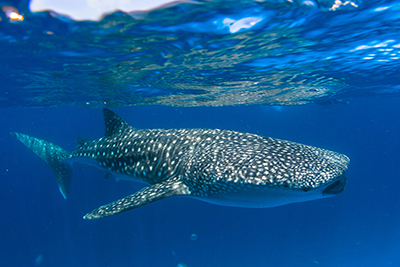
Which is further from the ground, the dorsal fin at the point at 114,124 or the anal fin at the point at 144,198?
the dorsal fin at the point at 114,124

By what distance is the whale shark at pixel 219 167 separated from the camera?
4.15 meters

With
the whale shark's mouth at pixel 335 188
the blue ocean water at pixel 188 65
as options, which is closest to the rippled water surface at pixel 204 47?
the blue ocean water at pixel 188 65

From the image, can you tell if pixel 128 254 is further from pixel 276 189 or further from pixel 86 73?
pixel 276 189

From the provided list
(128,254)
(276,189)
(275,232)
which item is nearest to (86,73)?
(276,189)

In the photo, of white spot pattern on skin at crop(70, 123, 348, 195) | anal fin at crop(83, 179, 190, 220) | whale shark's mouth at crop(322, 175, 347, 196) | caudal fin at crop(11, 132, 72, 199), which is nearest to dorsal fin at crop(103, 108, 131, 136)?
white spot pattern on skin at crop(70, 123, 348, 195)

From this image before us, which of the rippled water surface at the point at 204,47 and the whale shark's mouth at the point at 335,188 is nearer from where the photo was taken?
the whale shark's mouth at the point at 335,188

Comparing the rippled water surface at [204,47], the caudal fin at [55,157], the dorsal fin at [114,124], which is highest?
the rippled water surface at [204,47]

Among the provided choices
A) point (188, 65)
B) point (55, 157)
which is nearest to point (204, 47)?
point (188, 65)

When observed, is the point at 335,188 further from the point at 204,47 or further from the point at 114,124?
→ the point at 204,47

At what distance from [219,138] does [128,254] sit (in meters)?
28.6

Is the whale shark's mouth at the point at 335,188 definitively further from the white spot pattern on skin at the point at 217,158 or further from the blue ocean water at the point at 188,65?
the blue ocean water at the point at 188,65

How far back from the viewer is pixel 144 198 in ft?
16.7

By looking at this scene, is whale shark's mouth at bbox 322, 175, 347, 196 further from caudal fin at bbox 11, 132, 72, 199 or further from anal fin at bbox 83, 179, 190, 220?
caudal fin at bbox 11, 132, 72, 199

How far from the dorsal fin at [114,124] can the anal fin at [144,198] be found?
12.6ft
